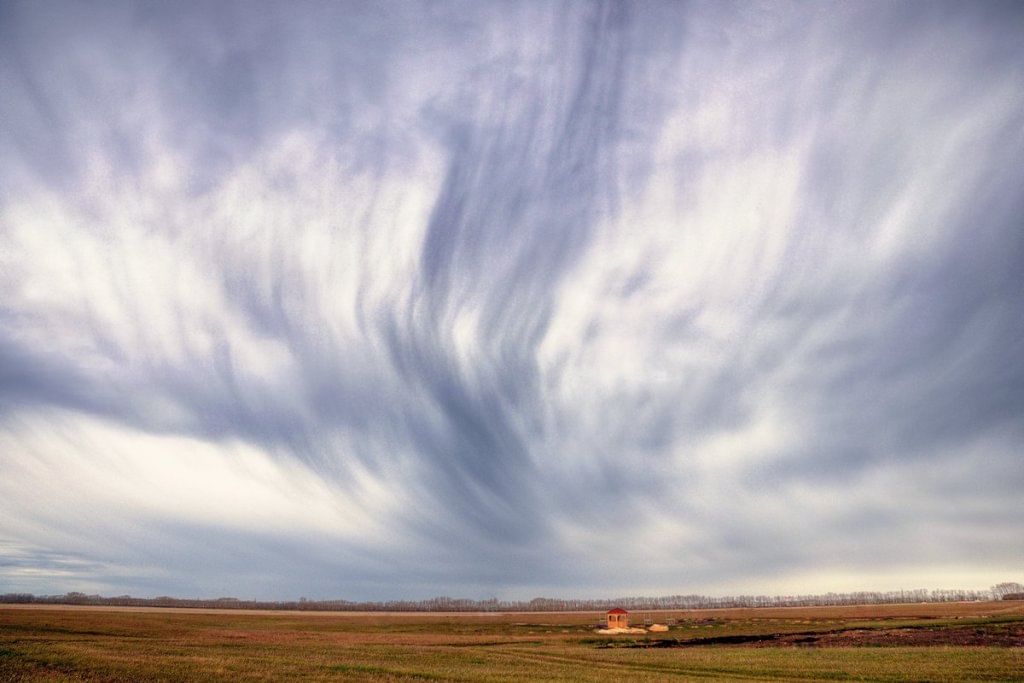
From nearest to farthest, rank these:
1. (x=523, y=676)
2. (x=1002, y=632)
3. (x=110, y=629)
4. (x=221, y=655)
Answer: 1. (x=523, y=676)
2. (x=221, y=655)
3. (x=1002, y=632)
4. (x=110, y=629)

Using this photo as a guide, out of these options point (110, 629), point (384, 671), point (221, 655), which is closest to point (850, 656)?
point (384, 671)

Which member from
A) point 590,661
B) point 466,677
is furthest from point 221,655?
point 590,661

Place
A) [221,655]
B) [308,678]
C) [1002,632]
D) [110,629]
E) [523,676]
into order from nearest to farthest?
[308,678] → [523,676] → [221,655] → [1002,632] → [110,629]

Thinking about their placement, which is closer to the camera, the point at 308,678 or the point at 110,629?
the point at 308,678

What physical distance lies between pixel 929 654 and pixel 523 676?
129 ft

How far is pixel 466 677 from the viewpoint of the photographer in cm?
4416

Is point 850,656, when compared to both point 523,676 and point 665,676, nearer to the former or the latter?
point 665,676

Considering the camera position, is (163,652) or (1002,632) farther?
(1002,632)

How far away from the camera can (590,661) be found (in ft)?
187

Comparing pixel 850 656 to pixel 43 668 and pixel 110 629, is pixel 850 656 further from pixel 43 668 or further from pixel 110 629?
pixel 110 629

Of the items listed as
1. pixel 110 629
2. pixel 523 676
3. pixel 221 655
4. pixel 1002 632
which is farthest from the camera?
pixel 110 629

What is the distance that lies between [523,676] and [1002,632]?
77.5 metres

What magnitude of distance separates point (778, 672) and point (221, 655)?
4877 centimetres

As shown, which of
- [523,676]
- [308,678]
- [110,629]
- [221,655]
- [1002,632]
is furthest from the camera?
[110,629]
